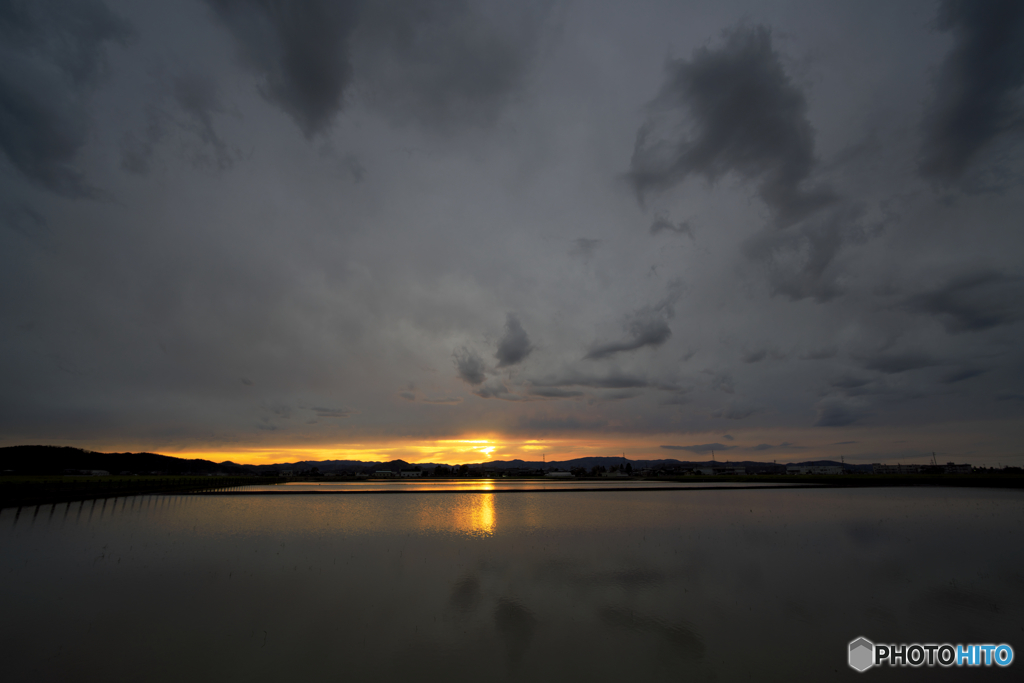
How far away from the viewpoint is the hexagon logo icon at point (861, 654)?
12984 mm

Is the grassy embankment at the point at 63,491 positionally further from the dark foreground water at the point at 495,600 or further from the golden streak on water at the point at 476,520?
the golden streak on water at the point at 476,520

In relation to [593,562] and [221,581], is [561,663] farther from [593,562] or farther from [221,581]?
[221,581]

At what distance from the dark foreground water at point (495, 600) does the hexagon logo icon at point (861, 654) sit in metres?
0.31

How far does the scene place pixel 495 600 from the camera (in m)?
17.9

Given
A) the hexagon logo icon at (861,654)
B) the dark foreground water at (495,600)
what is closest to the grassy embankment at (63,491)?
the dark foreground water at (495,600)

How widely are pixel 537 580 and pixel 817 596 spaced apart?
11993mm

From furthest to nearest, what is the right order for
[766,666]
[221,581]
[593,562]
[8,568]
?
[593,562] → [8,568] → [221,581] → [766,666]

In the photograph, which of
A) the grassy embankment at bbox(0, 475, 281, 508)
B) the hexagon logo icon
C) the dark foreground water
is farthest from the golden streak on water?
the grassy embankment at bbox(0, 475, 281, 508)

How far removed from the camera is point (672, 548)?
89.6ft

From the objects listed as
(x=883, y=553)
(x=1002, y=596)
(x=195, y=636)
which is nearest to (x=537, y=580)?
(x=195, y=636)

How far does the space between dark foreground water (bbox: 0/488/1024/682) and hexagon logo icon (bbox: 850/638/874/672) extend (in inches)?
12.4

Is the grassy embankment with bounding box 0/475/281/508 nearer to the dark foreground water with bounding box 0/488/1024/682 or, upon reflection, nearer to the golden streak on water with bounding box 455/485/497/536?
the dark foreground water with bounding box 0/488/1024/682

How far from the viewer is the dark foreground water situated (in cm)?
1265

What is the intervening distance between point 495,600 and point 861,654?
12331mm
